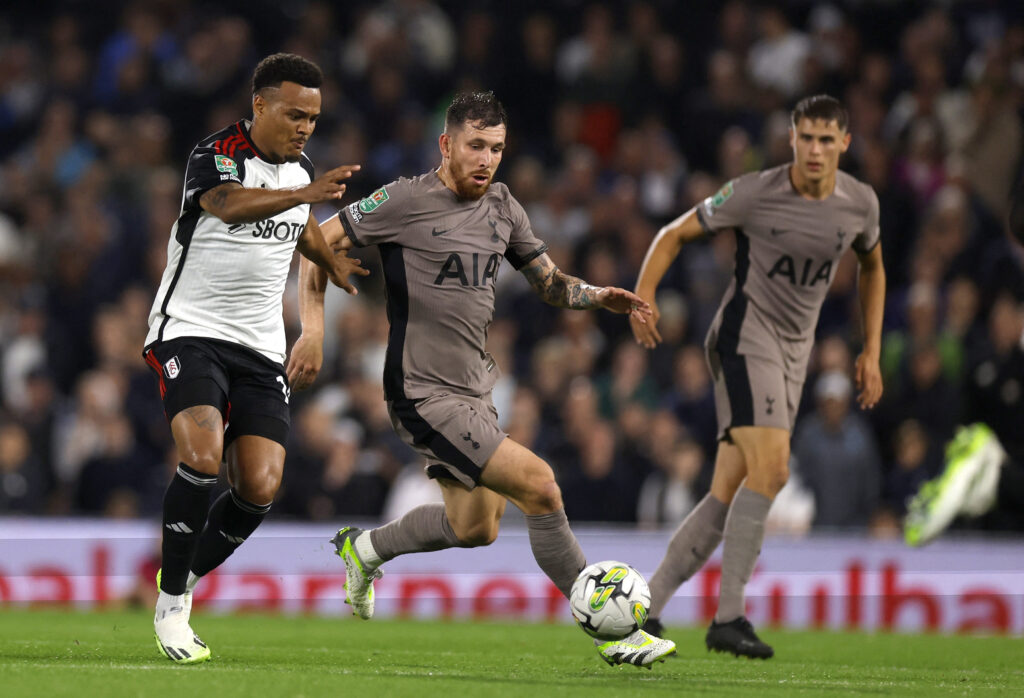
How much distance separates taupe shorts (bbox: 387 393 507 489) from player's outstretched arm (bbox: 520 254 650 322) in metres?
0.55

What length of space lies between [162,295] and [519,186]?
8271mm

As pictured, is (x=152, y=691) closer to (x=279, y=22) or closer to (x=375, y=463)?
(x=375, y=463)

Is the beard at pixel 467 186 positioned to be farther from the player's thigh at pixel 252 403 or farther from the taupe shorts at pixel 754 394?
the taupe shorts at pixel 754 394

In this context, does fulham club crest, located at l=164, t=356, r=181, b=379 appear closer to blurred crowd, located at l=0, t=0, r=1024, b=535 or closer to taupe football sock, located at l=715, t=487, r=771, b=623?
taupe football sock, located at l=715, t=487, r=771, b=623

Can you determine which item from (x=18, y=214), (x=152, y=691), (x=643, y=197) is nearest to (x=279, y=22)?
(x=18, y=214)

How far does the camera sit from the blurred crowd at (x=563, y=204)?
483 inches

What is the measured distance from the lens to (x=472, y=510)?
23.2ft

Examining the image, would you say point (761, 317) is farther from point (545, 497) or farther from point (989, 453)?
point (989, 453)

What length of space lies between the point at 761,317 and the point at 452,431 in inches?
85.2

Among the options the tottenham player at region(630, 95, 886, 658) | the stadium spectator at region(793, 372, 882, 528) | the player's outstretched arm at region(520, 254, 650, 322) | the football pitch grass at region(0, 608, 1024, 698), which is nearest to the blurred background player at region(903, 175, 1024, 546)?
the stadium spectator at region(793, 372, 882, 528)

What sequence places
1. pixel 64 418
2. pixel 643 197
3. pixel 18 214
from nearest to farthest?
1. pixel 64 418
2. pixel 643 197
3. pixel 18 214

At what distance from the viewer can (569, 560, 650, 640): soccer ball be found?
646 cm

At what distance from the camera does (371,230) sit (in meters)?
7.05

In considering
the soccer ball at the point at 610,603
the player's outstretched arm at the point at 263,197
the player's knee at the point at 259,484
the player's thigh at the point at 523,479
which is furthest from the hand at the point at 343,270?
the soccer ball at the point at 610,603
